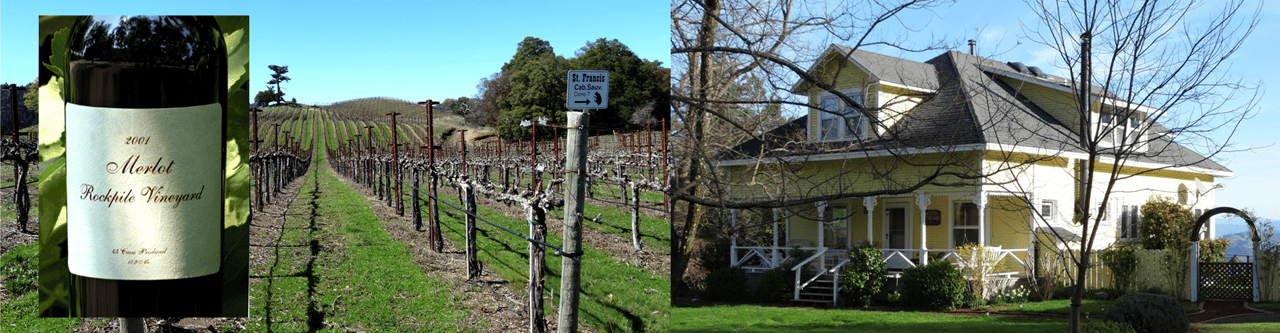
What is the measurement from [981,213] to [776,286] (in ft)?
4.96

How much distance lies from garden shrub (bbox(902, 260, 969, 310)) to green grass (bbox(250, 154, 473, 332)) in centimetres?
316

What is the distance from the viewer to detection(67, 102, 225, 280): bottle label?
117 inches

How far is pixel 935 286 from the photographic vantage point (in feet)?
17.6

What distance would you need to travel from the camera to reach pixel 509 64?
451 centimetres

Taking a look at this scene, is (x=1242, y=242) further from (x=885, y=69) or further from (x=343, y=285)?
(x=343, y=285)

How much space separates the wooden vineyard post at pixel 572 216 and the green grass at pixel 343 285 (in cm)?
58

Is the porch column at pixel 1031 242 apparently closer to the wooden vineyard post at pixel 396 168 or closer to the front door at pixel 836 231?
the front door at pixel 836 231

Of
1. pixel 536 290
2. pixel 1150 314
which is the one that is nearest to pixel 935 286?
pixel 1150 314

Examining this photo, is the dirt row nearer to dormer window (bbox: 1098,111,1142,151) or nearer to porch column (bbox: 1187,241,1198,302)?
dormer window (bbox: 1098,111,1142,151)

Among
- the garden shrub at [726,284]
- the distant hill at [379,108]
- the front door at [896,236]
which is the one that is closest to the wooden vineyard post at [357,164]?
the distant hill at [379,108]

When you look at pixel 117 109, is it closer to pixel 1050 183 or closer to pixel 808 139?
pixel 808 139

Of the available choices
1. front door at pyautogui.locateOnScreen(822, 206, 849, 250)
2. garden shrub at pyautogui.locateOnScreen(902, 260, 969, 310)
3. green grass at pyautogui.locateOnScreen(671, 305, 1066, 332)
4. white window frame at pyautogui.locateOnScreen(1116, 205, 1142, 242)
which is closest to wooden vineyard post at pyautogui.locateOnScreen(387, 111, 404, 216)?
green grass at pyautogui.locateOnScreen(671, 305, 1066, 332)

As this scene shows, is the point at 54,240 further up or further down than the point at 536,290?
further up

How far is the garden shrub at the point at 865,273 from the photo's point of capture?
5.49 m
